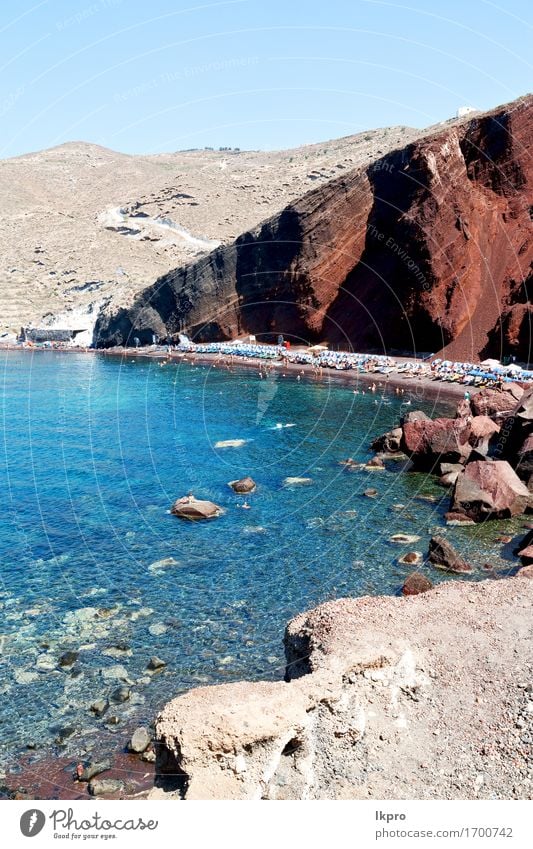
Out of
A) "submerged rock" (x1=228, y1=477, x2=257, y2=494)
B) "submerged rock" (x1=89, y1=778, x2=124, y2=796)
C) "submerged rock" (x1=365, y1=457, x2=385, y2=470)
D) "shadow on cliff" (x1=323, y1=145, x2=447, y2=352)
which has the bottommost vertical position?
"submerged rock" (x1=89, y1=778, x2=124, y2=796)

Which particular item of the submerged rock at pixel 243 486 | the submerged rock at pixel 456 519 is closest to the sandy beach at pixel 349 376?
the submerged rock at pixel 243 486

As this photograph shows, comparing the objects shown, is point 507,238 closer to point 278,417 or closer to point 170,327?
point 278,417

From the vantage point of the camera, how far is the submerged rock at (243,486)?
4256 centimetres

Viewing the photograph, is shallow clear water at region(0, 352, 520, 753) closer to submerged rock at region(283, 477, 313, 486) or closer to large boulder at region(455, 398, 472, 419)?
submerged rock at region(283, 477, 313, 486)

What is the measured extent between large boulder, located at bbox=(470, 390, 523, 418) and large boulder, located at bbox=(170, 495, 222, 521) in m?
28.4

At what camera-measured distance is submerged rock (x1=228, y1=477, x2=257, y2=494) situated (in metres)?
42.6

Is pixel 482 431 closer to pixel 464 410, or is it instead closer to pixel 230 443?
pixel 464 410

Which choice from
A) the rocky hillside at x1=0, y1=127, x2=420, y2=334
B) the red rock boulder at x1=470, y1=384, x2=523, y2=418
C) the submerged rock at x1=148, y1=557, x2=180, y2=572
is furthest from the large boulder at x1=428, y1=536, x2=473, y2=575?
the rocky hillside at x1=0, y1=127, x2=420, y2=334

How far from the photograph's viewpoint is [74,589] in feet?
96.2

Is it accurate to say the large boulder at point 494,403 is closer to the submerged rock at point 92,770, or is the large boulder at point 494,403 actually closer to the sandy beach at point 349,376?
the sandy beach at point 349,376

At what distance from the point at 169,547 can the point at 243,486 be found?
960 centimetres

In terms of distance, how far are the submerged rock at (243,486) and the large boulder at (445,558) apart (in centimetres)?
1408

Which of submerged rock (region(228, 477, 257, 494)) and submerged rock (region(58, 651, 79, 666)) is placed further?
submerged rock (region(228, 477, 257, 494))

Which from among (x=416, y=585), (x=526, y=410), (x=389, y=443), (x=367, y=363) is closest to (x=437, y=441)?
(x=389, y=443)
